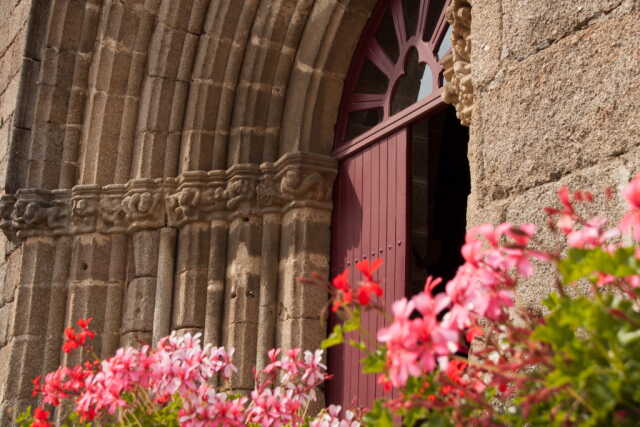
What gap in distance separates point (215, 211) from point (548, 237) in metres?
3.41

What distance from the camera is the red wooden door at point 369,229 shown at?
5109 millimetres

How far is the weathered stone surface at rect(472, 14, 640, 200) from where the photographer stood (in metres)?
2.40

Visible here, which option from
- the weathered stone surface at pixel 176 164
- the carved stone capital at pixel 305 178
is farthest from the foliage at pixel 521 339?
the carved stone capital at pixel 305 178

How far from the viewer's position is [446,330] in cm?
141

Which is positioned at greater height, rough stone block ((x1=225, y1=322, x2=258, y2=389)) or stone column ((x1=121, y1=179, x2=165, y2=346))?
stone column ((x1=121, y1=179, x2=165, y2=346))

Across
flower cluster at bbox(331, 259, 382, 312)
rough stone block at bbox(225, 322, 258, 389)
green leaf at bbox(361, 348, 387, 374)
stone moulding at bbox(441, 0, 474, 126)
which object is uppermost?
stone moulding at bbox(441, 0, 474, 126)

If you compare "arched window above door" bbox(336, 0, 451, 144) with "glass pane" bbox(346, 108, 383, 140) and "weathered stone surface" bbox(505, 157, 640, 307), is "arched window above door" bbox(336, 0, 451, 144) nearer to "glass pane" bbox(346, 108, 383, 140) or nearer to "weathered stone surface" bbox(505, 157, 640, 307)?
"glass pane" bbox(346, 108, 383, 140)

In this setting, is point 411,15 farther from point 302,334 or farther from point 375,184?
point 302,334

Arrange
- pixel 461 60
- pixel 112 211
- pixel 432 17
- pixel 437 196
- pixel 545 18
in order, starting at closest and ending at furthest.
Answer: pixel 545 18
pixel 461 60
pixel 432 17
pixel 112 211
pixel 437 196

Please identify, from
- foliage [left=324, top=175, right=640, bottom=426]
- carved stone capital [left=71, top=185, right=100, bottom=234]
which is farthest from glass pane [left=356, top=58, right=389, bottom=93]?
foliage [left=324, top=175, right=640, bottom=426]

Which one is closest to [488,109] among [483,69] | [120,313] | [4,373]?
[483,69]

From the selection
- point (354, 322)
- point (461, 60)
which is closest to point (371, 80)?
point (461, 60)

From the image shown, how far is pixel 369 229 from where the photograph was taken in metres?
5.37

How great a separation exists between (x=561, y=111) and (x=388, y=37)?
10.6 ft
